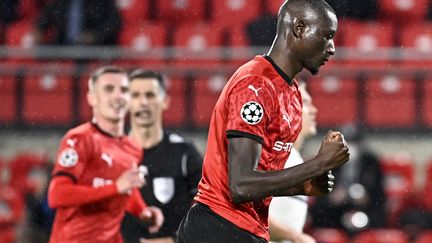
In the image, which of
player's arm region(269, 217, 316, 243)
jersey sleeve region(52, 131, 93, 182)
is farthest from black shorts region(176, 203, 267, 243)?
jersey sleeve region(52, 131, 93, 182)

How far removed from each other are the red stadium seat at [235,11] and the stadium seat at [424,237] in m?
3.17

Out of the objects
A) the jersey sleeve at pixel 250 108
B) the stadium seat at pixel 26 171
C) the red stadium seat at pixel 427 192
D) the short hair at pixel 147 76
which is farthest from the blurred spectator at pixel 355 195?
the jersey sleeve at pixel 250 108

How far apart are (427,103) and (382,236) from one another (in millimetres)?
1531

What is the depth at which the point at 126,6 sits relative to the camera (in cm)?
1154

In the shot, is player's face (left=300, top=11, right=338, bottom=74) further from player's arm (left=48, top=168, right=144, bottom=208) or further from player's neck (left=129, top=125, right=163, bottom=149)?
player's neck (left=129, top=125, right=163, bottom=149)

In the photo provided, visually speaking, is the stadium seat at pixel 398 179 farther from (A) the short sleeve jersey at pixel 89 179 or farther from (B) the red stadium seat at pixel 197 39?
(A) the short sleeve jersey at pixel 89 179

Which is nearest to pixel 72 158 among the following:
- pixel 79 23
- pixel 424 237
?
pixel 424 237

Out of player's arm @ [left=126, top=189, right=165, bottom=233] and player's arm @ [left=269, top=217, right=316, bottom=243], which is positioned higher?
player's arm @ [left=269, top=217, right=316, bottom=243]

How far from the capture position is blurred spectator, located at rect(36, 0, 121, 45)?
10586mm

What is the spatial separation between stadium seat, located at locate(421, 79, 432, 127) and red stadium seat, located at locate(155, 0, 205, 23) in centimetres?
272

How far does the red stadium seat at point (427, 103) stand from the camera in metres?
10.0

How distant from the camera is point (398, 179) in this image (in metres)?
10.1

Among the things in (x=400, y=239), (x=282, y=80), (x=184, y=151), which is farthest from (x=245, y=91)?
(x=400, y=239)

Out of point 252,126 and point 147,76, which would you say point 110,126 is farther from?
point 252,126
